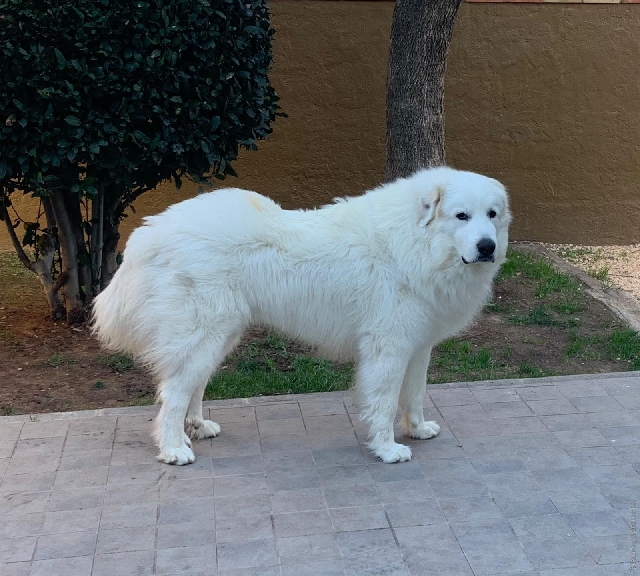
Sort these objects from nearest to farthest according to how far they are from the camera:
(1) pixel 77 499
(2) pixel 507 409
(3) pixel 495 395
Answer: (1) pixel 77 499 < (2) pixel 507 409 < (3) pixel 495 395

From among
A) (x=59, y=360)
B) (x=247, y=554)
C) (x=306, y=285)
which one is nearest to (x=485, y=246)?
(x=306, y=285)

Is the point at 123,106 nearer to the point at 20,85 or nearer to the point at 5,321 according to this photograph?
the point at 20,85

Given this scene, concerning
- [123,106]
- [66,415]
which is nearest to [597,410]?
[66,415]

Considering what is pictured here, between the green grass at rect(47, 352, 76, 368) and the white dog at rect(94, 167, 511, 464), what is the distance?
1.68 m

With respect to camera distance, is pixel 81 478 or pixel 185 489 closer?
pixel 185 489

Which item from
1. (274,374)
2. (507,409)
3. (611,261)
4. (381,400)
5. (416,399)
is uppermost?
(381,400)

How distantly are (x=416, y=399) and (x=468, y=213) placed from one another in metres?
1.24

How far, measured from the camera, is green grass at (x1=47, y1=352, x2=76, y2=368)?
5875mm

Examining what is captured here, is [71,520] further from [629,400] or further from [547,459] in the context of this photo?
[629,400]

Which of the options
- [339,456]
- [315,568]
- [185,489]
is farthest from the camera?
[339,456]

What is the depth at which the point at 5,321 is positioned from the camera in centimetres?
671

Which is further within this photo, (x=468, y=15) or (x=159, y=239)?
(x=468, y=15)

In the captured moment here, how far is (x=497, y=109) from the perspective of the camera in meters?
8.63

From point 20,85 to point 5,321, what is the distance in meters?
2.40
